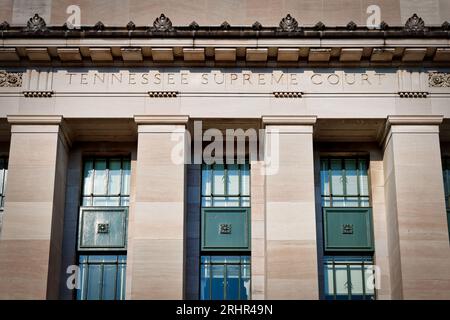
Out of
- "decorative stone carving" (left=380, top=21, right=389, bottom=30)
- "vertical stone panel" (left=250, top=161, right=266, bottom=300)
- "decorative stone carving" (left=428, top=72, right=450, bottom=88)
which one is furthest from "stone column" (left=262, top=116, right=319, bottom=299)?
"decorative stone carving" (left=428, top=72, right=450, bottom=88)

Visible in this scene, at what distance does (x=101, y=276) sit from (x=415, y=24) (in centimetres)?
1372

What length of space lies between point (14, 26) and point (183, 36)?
6.53 meters

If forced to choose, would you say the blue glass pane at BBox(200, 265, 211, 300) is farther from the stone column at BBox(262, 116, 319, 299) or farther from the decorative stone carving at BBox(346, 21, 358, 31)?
the decorative stone carving at BBox(346, 21, 358, 31)

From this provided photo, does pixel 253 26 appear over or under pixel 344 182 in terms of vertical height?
over

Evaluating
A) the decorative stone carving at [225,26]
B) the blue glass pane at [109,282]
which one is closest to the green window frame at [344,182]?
the decorative stone carving at [225,26]

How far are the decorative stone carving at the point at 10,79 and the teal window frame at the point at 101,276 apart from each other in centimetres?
634

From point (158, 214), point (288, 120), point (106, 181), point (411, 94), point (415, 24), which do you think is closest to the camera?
point (158, 214)

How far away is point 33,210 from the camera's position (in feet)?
104

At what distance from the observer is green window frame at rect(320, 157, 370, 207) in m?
34.2

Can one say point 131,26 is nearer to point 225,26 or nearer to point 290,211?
point 225,26

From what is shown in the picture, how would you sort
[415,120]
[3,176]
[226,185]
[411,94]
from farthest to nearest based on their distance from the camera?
[3,176], [226,185], [411,94], [415,120]

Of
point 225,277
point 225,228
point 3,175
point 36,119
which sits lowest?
point 225,277

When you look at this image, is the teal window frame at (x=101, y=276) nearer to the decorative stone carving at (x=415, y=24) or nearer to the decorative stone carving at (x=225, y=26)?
the decorative stone carving at (x=225, y=26)

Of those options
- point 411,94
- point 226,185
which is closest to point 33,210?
point 226,185
